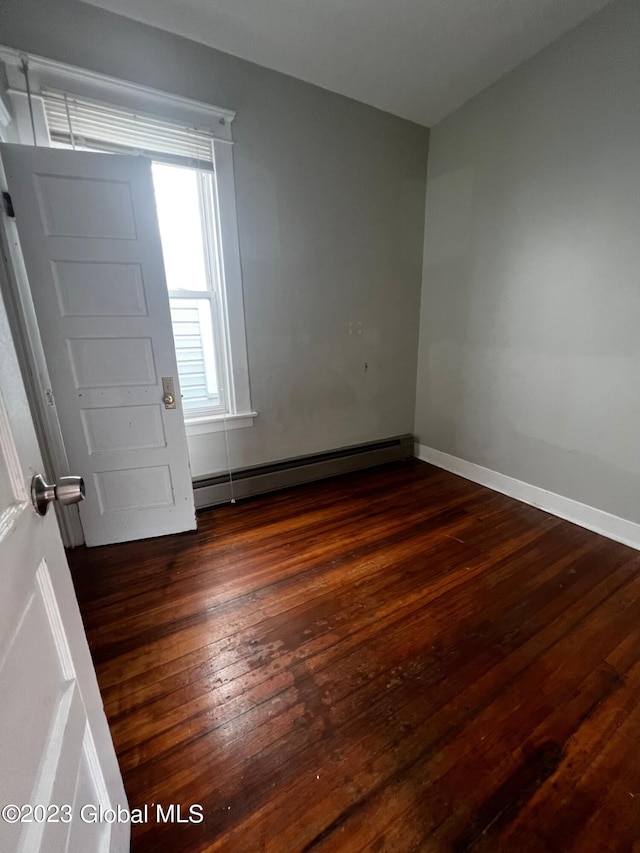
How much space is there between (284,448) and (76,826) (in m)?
2.43

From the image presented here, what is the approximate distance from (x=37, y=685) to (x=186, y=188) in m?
2.71

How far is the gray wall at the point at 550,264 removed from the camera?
80.4 inches

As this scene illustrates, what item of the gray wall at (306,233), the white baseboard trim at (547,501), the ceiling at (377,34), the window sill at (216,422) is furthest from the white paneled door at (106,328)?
the white baseboard trim at (547,501)

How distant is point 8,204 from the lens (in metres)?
1.79

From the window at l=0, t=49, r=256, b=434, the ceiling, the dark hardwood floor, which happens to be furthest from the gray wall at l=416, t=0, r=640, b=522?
the window at l=0, t=49, r=256, b=434

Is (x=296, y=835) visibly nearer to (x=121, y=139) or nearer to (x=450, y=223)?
(x=121, y=139)

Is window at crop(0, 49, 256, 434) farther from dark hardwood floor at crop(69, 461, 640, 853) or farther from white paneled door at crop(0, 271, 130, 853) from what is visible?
white paneled door at crop(0, 271, 130, 853)

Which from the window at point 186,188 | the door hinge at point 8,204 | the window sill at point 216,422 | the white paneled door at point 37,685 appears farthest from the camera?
the window sill at point 216,422

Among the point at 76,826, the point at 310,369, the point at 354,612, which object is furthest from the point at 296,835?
the point at 310,369

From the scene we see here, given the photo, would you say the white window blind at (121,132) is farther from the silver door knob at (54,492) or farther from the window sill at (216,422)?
A: the silver door knob at (54,492)

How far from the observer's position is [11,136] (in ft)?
6.09

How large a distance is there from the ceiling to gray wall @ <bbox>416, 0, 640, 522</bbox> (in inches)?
7.3

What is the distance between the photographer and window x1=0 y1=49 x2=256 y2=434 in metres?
1.92

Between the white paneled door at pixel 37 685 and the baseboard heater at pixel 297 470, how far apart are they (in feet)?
6.27
